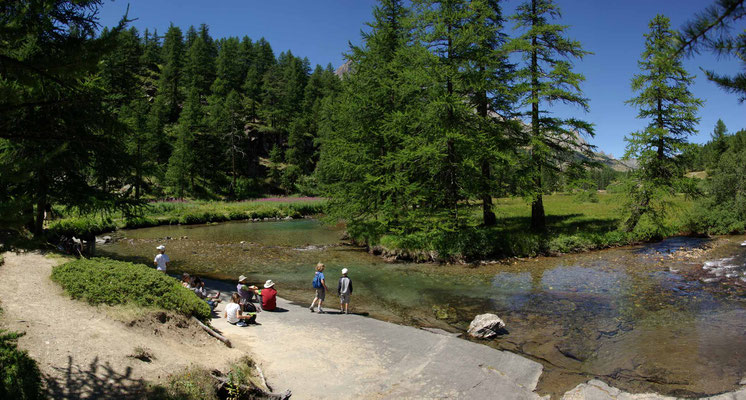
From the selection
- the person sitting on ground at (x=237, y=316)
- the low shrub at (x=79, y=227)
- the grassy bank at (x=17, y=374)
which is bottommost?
the person sitting on ground at (x=237, y=316)

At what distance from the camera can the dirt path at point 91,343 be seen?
672 cm

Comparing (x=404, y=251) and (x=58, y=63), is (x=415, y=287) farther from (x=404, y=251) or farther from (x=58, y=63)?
(x=58, y=63)

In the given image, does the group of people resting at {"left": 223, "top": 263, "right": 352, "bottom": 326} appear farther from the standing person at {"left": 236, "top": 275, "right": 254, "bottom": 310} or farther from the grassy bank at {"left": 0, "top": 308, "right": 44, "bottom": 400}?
the grassy bank at {"left": 0, "top": 308, "right": 44, "bottom": 400}

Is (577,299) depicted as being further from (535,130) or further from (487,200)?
(535,130)

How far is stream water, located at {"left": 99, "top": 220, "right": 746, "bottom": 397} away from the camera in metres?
9.21

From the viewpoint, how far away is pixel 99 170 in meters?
18.7

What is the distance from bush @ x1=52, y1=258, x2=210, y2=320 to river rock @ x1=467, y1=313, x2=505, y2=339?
7.82 meters

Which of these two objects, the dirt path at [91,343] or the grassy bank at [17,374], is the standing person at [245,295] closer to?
the dirt path at [91,343]

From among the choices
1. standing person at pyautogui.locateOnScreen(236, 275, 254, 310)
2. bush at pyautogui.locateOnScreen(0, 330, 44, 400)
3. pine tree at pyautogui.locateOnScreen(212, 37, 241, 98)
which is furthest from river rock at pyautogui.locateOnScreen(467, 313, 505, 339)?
pine tree at pyautogui.locateOnScreen(212, 37, 241, 98)

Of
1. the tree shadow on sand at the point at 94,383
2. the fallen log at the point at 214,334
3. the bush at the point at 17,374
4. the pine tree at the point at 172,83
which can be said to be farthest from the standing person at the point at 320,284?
the pine tree at the point at 172,83

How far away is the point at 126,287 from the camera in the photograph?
10.3 meters

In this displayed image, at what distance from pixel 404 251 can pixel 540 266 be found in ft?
24.2

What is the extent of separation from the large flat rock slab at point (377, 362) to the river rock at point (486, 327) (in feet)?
2.96

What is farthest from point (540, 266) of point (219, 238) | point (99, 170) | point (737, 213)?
point (219, 238)
